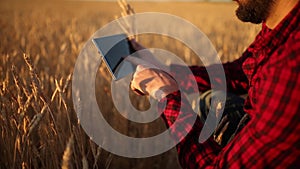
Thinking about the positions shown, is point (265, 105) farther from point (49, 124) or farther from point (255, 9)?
point (49, 124)

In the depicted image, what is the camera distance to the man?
2.39 feet

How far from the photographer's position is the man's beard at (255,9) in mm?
914

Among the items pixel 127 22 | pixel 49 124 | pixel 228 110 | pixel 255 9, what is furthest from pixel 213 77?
pixel 49 124

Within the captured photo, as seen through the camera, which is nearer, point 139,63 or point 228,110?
point 139,63

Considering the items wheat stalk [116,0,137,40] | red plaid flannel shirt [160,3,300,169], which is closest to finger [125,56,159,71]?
wheat stalk [116,0,137,40]

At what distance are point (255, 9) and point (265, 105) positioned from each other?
30 centimetres

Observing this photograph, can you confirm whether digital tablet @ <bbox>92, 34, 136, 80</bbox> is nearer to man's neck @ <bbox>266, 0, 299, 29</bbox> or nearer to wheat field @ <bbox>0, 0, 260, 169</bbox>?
wheat field @ <bbox>0, 0, 260, 169</bbox>

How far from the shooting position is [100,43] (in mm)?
1142

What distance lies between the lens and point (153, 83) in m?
1.05

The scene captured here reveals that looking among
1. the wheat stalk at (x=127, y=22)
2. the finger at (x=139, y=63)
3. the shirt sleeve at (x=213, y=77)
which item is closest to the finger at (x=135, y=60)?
the finger at (x=139, y=63)

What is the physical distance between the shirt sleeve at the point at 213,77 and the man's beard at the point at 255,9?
0.50m

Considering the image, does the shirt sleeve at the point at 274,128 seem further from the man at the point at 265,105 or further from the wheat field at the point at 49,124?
the wheat field at the point at 49,124

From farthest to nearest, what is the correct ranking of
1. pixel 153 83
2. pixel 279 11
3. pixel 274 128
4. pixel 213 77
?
1. pixel 213 77
2. pixel 153 83
3. pixel 279 11
4. pixel 274 128

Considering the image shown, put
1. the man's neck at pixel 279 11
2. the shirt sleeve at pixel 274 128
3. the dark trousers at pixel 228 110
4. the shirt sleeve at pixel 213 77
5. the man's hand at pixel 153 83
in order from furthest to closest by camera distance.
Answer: the shirt sleeve at pixel 213 77 < the dark trousers at pixel 228 110 < the man's hand at pixel 153 83 < the man's neck at pixel 279 11 < the shirt sleeve at pixel 274 128
